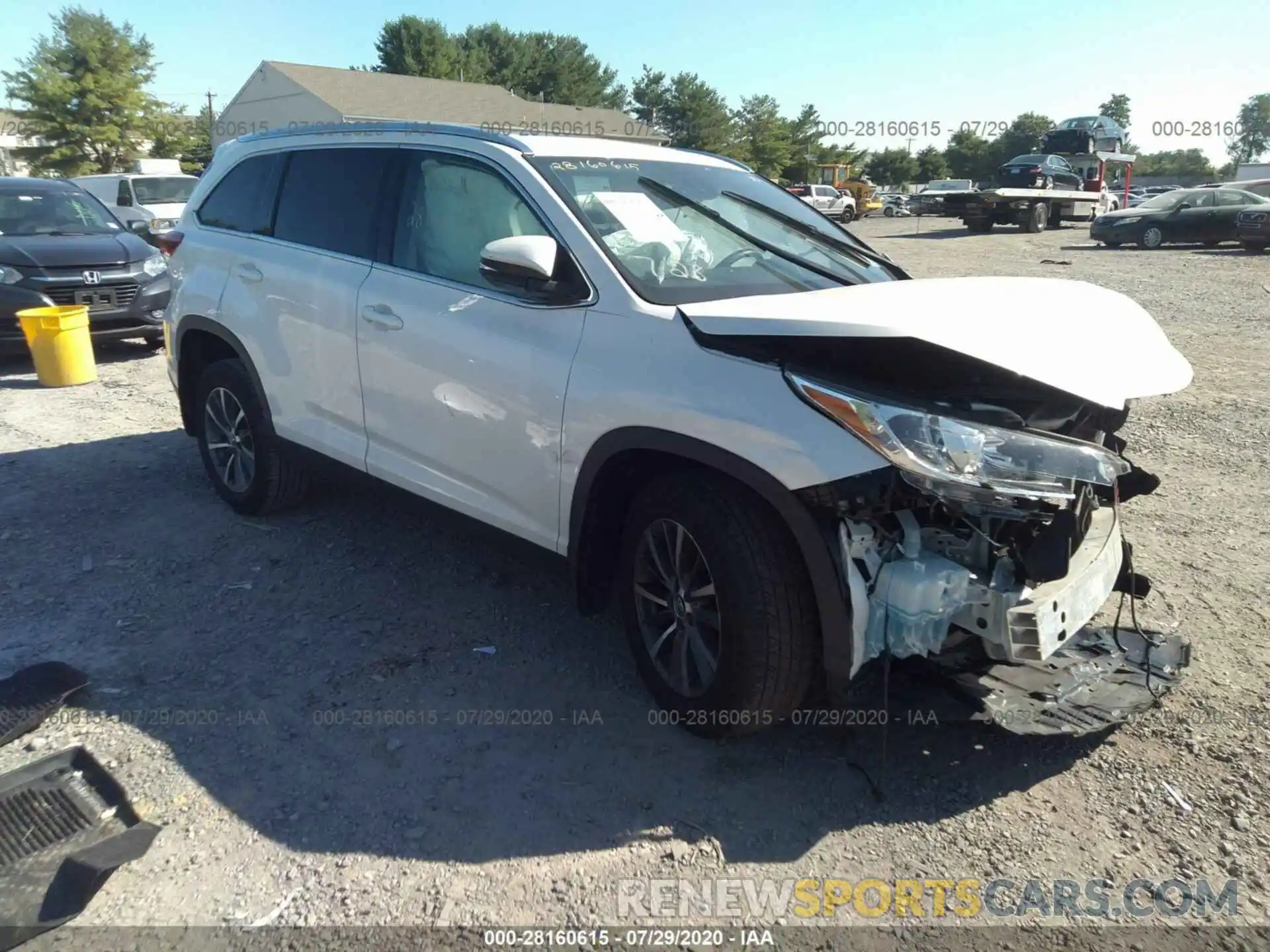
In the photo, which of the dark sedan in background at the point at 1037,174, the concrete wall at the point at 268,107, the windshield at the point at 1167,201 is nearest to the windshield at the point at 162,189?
the concrete wall at the point at 268,107

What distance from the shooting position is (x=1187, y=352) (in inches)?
370

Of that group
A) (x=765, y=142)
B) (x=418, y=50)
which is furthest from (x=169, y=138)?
(x=765, y=142)

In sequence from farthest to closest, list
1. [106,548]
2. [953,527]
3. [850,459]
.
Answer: [106,548], [953,527], [850,459]

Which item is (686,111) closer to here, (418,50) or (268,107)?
(418,50)

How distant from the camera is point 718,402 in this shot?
2803 millimetres

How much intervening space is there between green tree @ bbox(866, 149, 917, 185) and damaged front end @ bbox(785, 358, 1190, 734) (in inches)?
3215

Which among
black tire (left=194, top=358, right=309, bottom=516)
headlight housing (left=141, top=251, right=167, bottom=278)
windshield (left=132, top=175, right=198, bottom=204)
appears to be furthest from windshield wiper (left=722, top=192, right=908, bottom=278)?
windshield (left=132, top=175, right=198, bottom=204)

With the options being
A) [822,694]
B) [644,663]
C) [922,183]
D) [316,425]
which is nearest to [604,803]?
[644,663]

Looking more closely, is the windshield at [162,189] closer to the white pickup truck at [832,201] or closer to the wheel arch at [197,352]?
the wheel arch at [197,352]

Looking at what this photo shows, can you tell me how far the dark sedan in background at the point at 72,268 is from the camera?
8.98 meters

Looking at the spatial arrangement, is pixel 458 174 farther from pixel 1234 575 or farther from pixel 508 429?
pixel 1234 575

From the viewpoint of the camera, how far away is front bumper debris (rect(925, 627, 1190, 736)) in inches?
112

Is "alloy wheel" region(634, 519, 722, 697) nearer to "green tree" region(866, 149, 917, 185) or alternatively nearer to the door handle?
the door handle

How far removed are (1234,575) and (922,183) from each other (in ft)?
265
